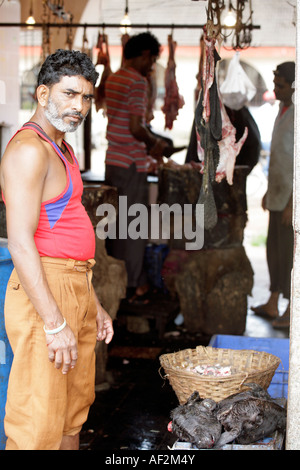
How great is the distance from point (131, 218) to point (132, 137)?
857mm

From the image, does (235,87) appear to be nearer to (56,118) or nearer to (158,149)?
(158,149)

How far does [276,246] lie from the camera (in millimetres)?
6719

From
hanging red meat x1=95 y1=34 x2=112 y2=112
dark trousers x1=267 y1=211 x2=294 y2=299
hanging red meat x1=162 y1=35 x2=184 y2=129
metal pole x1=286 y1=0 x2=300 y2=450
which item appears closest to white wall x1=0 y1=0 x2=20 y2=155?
hanging red meat x1=95 y1=34 x2=112 y2=112

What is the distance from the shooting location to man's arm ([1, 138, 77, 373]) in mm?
2342

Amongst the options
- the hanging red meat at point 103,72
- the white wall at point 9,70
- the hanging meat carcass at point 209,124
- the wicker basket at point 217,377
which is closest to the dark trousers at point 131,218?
the hanging red meat at point 103,72

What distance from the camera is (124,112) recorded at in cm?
607

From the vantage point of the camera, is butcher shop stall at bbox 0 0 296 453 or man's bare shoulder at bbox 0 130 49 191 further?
butcher shop stall at bbox 0 0 296 453

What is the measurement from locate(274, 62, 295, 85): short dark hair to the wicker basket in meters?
3.59

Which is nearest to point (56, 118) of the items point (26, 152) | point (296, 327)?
point (26, 152)

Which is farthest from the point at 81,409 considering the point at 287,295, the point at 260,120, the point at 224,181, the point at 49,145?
the point at 260,120

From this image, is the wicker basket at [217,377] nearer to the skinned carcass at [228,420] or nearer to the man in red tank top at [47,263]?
the skinned carcass at [228,420]

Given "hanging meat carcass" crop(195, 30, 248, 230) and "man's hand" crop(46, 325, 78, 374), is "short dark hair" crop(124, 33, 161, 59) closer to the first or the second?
"hanging meat carcass" crop(195, 30, 248, 230)

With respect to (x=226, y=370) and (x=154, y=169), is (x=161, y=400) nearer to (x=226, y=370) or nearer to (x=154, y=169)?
(x=226, y=370)

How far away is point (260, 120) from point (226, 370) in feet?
32.9
